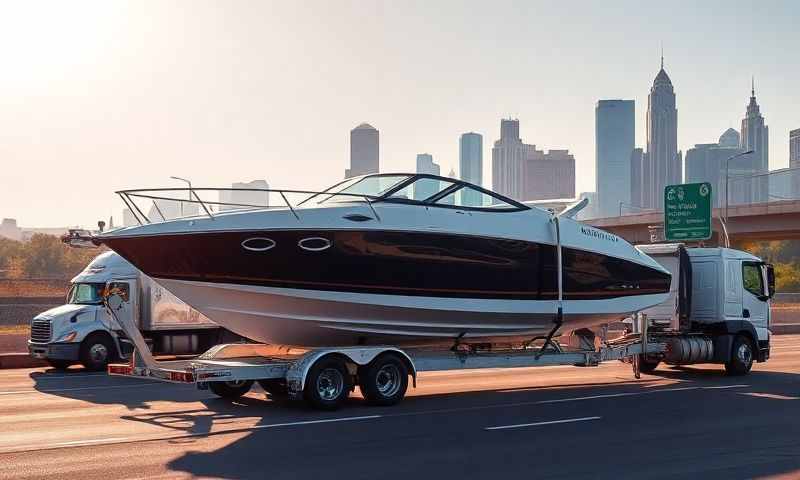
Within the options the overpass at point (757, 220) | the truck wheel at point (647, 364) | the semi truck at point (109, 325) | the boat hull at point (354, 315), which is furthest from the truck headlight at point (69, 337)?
the overpass at point (757, 220)

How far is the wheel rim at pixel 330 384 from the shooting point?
1402cm

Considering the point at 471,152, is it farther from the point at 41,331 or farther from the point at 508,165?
the point at 41,331

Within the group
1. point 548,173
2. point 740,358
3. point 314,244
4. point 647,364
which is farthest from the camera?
point 548,173

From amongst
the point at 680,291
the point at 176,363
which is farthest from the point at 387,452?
the point at 680,291

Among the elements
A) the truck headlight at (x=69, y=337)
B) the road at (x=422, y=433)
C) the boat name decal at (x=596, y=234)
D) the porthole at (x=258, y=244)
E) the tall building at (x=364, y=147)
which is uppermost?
the tall building at (x=364, y=147)

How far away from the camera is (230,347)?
608 inches

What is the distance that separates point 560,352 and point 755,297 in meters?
6.00

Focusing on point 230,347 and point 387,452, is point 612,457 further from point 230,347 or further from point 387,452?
point 230,347

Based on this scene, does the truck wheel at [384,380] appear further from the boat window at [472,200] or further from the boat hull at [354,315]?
the boat window at [472,200]

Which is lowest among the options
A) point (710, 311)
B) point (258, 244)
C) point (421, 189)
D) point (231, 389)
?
point (231, 389)

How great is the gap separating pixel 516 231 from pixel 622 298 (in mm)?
3290

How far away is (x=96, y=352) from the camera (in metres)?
21.8

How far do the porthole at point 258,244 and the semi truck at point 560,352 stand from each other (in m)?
1.58

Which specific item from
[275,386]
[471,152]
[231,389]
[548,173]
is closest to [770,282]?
[275,386]
